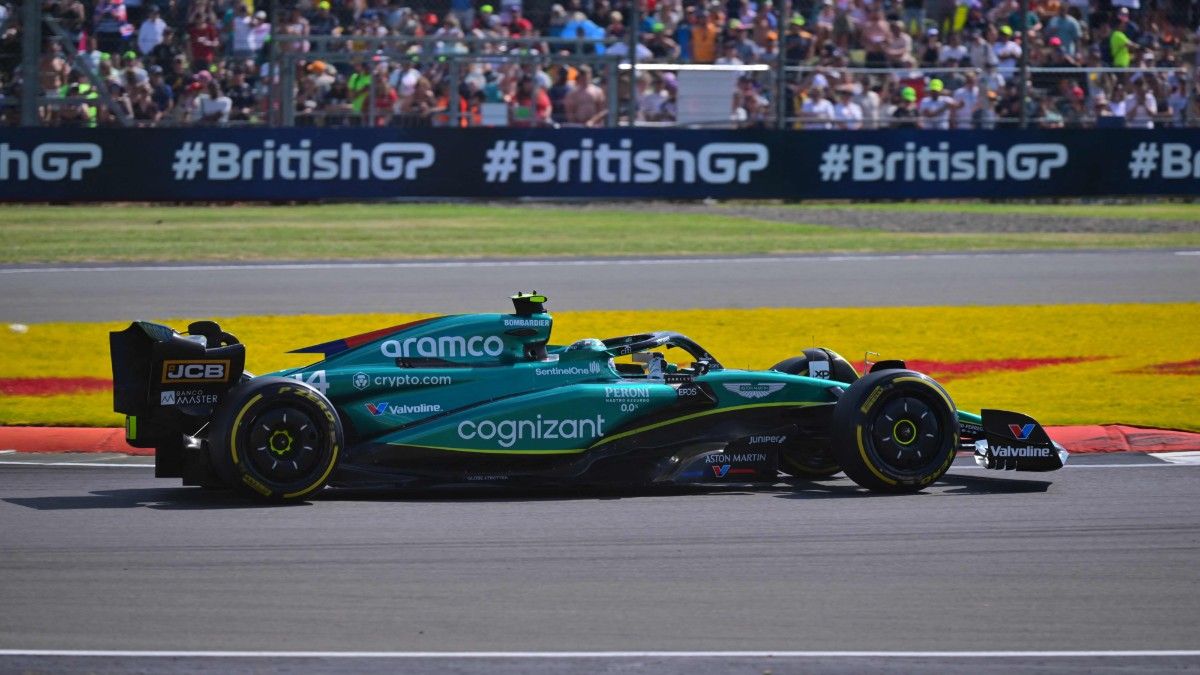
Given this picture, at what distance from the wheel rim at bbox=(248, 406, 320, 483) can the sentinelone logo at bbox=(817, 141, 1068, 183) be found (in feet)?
42.0

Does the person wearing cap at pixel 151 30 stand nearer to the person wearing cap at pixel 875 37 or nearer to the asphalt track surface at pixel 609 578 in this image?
the person wearing cap at pixel 875 37

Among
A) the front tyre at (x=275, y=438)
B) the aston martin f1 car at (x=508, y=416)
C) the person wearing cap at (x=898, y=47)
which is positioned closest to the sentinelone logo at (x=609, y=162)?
the person wearing cap at (x=898, y=47)

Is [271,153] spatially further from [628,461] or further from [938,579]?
[938,579]

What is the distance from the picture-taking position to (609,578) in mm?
6500

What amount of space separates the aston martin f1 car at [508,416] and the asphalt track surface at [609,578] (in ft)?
0.55

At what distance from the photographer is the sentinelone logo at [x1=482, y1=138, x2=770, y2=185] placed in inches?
761

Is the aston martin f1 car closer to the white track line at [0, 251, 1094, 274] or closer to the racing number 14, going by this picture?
the racing number 14

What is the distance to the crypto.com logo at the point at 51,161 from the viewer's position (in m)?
18.1

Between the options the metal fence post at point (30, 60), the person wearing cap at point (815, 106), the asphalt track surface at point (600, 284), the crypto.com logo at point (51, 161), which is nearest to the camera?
the asphalt track surface at point (600, 284)

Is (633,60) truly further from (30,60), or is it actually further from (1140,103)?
(1140,103)

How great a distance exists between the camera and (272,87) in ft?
69.3

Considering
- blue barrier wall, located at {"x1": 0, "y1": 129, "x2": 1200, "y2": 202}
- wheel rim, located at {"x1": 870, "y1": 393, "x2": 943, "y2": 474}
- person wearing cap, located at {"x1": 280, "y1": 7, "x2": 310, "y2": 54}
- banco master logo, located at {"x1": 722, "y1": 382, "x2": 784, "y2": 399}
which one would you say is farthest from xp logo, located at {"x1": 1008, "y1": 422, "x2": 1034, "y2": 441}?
person wearing cap, located at {"x1": 280, "y1": 7, "x2": 310, "y2": 54}

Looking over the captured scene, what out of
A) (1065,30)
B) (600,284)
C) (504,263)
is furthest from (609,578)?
(1065,30)

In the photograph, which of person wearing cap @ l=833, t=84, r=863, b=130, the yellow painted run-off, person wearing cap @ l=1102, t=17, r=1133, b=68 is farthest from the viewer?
person wearing cap @ l=1102, t=17, r=1133, b=68
